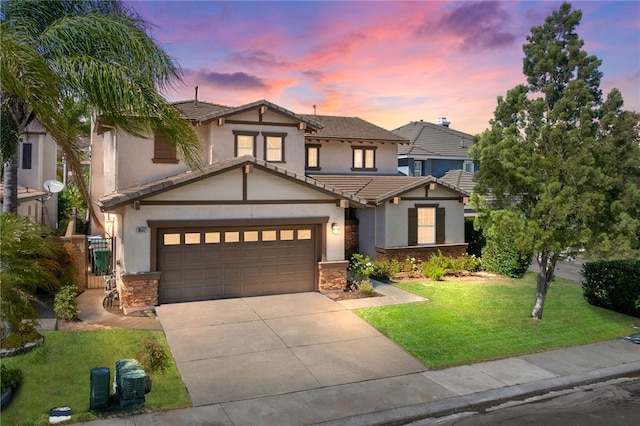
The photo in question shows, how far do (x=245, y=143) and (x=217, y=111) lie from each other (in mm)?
1695

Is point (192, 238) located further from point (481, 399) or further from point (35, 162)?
point (35, 162)

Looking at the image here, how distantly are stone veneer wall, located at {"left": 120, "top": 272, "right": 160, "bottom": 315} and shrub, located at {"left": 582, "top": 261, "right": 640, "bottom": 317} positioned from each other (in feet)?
43.8

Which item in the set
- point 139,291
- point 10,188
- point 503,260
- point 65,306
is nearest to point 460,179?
point 503,260

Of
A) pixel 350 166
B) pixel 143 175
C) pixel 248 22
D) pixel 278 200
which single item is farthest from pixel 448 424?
pixel 350 166

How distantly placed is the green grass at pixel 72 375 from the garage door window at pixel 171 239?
11.0 feet

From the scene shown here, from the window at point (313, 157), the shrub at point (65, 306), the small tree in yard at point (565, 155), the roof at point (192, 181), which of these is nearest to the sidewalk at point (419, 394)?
the small tree in yard at point (565, 155)

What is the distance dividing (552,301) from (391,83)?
983 centimetres

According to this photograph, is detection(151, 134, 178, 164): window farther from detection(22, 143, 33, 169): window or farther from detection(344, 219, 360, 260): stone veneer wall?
detection(22, 143, 33, 169): window

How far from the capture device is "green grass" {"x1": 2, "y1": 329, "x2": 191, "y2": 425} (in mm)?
7723

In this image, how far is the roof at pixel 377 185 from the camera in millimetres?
20531

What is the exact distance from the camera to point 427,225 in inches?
842

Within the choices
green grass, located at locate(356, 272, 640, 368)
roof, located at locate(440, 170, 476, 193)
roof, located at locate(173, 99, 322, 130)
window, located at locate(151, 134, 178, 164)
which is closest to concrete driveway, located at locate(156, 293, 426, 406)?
green grass, located at locate(356, 272, 640, 368)

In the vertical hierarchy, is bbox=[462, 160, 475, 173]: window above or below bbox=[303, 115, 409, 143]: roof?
below

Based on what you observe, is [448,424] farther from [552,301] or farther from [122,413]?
[552,301]
